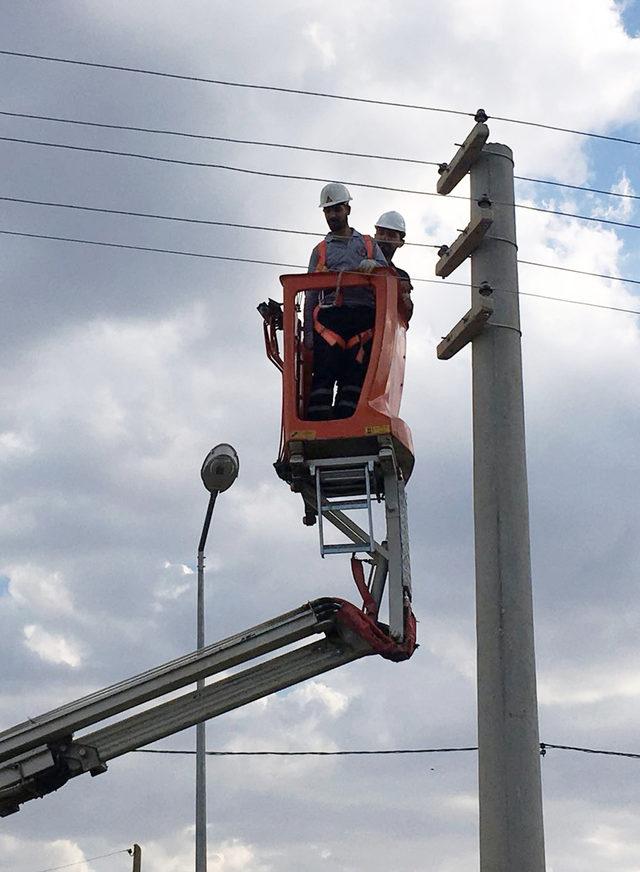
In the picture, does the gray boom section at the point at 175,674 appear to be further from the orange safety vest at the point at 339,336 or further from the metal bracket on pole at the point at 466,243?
the metal bracket on pole at the point at 466,243

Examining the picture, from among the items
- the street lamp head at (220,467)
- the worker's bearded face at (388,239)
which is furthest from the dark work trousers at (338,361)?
the street lamp head at (220,467)

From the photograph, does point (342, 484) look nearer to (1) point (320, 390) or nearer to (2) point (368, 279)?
(1) point (320, 390)

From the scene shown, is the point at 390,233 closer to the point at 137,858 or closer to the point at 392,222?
the point at 392,222

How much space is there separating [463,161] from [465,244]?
670 millimetres

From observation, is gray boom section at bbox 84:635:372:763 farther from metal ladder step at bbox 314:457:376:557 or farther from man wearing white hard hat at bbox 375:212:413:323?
man wearing white hard hat at bbox 375:212:413:323

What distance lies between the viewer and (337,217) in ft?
37.6

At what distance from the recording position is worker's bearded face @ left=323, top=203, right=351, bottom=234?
1143 cm

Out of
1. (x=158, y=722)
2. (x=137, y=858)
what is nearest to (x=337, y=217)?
(x=158, y=722)

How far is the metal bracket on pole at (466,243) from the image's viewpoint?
31.4ft

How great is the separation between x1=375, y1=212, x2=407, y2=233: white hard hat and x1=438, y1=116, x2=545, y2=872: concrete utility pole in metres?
1.63

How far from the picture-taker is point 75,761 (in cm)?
1024

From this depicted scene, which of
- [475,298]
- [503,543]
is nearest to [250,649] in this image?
[503,543]

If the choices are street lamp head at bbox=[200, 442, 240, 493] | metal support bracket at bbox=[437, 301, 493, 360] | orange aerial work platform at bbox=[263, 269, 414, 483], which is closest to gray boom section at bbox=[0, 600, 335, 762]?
orange aerial work platform at bbox=[263, 269, 414, 483]

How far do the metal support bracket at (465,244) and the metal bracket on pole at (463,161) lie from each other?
1.47 feet
